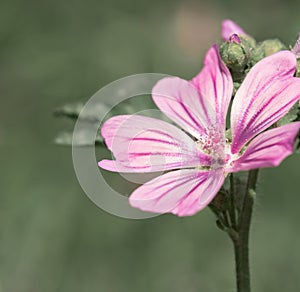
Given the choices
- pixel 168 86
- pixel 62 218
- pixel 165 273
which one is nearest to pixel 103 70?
pixel 62 218

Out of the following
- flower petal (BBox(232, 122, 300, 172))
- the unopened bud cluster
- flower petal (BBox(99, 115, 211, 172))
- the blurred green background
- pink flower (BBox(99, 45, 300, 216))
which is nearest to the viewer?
flower petal (BBox(232, 122, 300, 172))

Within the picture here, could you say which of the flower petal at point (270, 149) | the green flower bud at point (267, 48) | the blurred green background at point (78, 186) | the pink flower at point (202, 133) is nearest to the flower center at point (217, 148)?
the pink flower at point (202, 133)

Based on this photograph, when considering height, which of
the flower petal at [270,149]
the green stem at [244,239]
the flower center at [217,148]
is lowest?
the green stem at [244,239]

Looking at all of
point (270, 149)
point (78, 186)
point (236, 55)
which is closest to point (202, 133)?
point (236, 55)

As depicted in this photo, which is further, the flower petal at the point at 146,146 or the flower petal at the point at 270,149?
the flower petal at the point at 146,146

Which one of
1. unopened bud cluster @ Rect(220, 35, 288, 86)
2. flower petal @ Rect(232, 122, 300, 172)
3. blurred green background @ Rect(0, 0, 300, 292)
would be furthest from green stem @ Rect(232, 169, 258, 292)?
blurred green background @ Rect(0, 0, 300, 292)

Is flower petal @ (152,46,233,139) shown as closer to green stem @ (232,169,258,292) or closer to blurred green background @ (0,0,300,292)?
green stem @ (232,169,258,292)

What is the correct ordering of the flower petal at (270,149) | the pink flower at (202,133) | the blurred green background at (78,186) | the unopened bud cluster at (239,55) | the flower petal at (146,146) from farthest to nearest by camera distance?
the blurred green background at (78,186), the unopened bud cluster at (239,55), the flower petal at (146,146), the pink flower at (202,133), the flower petal at (270,149)

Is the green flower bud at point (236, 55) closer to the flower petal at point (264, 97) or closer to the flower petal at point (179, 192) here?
the flower petal at point (264, 97)
